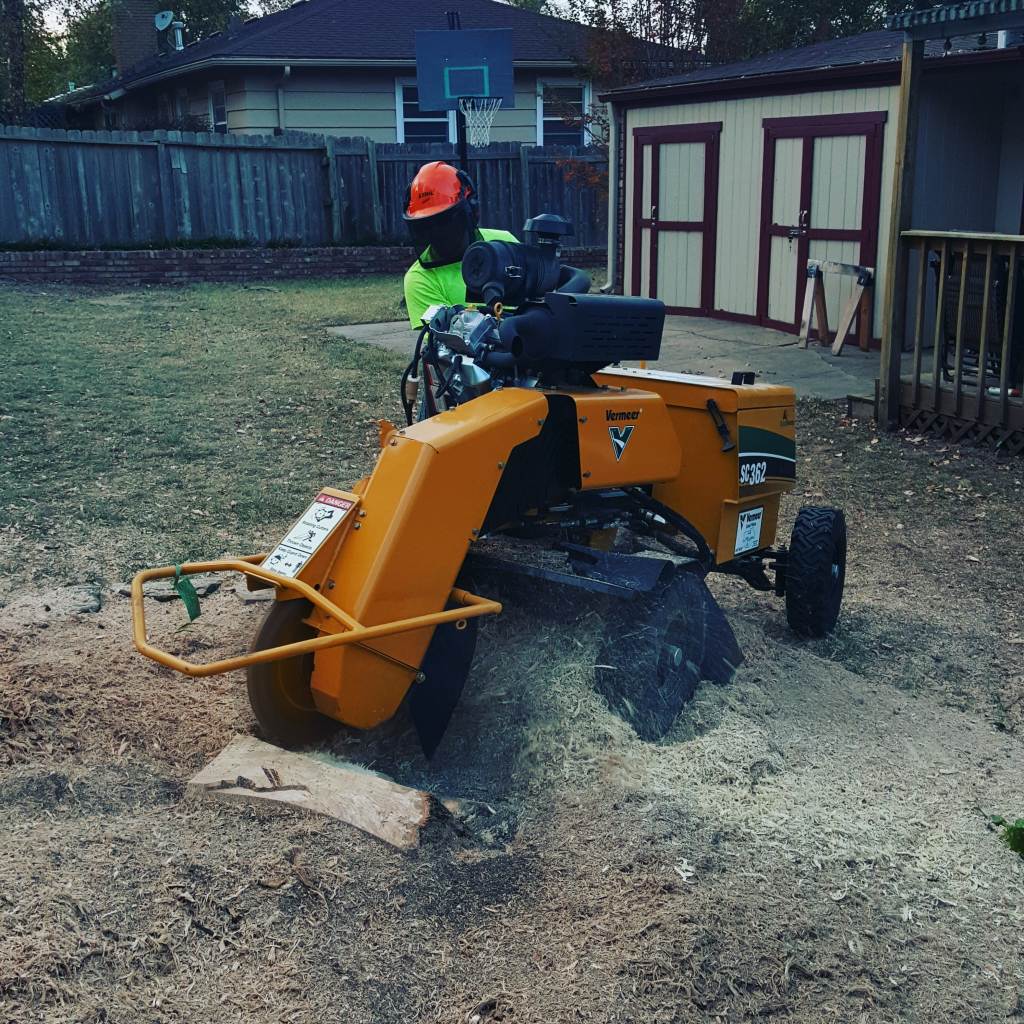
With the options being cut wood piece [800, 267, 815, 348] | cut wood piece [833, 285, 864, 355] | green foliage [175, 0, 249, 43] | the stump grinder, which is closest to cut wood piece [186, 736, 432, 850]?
the stump grinder

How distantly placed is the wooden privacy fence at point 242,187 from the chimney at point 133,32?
14484 millimetres

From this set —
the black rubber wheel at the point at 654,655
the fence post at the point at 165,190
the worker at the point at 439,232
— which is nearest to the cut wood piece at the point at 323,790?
the black rubber wheel at the point at 654,655

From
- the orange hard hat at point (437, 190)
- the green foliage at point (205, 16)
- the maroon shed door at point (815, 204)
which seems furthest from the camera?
the green foliage at point (205, 16)

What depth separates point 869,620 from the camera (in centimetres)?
577

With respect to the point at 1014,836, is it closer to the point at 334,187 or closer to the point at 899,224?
the point at 899,224

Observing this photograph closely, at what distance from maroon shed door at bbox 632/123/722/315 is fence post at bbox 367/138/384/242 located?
6.19 meters

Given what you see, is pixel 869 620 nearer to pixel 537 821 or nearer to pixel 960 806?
pixel 960 806

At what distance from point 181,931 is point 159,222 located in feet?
56.4

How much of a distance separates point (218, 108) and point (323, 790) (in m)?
23.2

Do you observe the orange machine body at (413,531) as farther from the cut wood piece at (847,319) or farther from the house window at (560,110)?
the house window at (560,110)

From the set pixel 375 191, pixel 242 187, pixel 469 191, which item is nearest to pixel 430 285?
pixel 469 191

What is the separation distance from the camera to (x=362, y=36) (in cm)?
2377

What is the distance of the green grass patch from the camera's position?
21.7 feet

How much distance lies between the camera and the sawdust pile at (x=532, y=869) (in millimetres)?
2889
